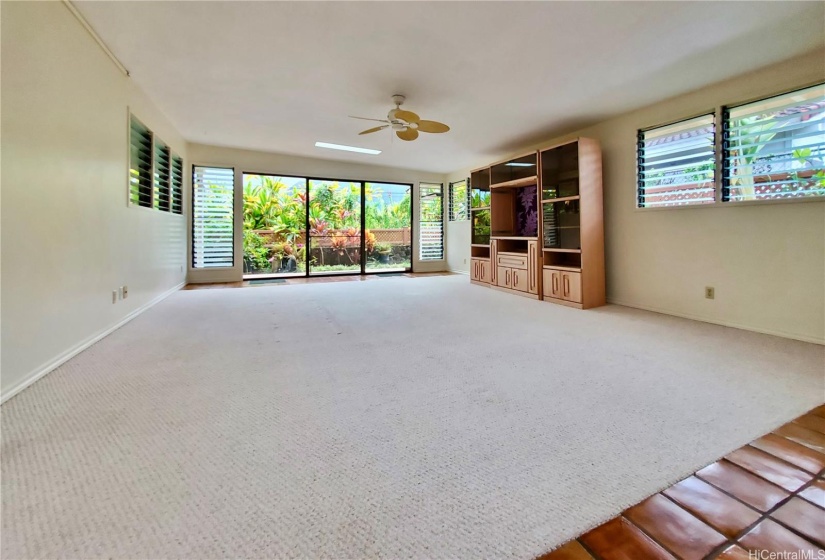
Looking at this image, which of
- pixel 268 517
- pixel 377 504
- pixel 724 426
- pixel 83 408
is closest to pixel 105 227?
pixel 83 408

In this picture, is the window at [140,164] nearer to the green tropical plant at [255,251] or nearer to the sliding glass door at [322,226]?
the sliding glass door at [322,226]

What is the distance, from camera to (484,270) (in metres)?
6.25

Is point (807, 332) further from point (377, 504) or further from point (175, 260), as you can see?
point (175, 260)

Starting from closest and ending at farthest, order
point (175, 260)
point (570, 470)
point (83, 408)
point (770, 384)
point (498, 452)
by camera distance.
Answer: point (570, 470) → point (498, 452) → point (83, 408) → point (770, 384) → point (175, 260)

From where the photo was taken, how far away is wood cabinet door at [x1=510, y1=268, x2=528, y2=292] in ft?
17.2

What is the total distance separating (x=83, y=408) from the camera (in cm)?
175

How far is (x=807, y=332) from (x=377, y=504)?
403cm

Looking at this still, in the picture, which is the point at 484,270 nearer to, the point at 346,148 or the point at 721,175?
the point at 346,148

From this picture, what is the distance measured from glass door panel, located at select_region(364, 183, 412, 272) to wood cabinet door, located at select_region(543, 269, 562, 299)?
13.2 feet

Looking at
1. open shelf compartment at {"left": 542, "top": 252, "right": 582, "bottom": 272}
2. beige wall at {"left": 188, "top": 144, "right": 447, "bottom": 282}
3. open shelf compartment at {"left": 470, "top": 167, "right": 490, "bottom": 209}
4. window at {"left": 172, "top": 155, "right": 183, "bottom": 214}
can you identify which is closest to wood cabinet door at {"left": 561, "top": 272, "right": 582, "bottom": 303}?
open shelf compartment at {"left": 542, "top": 252, "right": 582, "bottom": 272}

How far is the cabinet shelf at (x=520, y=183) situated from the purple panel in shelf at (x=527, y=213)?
0.56ft

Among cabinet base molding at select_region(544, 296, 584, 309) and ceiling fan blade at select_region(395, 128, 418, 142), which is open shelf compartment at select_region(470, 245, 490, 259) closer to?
cabinet base molding at select_region(544, 296, 584, 309)

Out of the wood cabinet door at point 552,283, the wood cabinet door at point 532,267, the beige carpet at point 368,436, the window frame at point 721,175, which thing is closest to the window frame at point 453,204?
the wood cabinet door at point 532,267

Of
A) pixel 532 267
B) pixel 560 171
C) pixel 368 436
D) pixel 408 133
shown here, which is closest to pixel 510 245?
pixel 532 267
